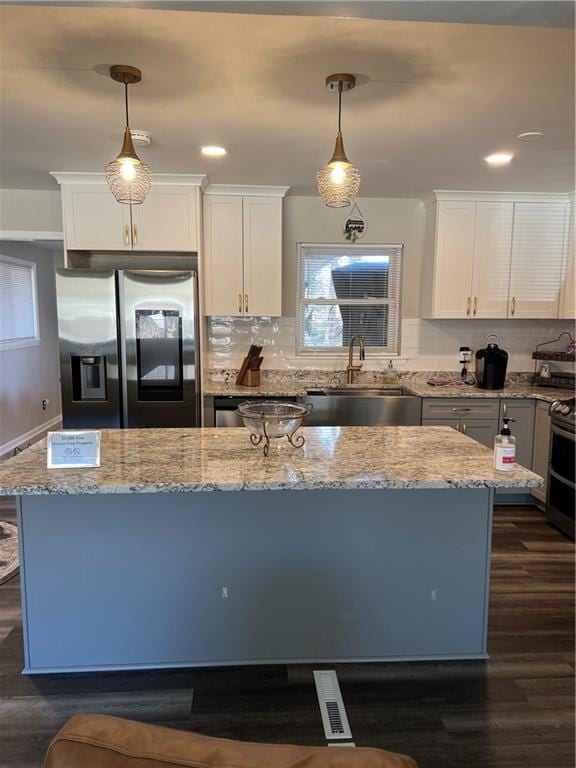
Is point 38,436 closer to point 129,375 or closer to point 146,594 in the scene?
point 129,375

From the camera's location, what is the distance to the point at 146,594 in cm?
221

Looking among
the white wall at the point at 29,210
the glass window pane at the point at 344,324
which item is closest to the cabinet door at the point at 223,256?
the glass window pane at the point at 344,324

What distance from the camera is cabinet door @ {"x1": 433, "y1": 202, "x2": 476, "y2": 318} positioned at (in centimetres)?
429

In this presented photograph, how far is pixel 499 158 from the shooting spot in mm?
3303

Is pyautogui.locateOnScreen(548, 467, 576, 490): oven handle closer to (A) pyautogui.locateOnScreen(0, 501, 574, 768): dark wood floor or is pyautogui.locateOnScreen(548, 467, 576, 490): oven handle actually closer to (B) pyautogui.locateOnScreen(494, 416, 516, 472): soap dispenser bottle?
(A) pyautogui.locateOnScreen(0, 501, 574, 768): dark wood floor

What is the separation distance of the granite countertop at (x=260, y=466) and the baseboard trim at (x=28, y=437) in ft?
11.0

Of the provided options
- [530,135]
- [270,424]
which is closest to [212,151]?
[530,135]

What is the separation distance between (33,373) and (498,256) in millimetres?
5039

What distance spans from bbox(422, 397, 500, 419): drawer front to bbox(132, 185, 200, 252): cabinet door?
2.17m

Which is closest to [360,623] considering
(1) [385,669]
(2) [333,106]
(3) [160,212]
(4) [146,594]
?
(1) [385,669]

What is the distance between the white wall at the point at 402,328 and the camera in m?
4.57

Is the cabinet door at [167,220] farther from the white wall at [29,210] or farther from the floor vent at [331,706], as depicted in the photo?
the floor vent at [331,706]

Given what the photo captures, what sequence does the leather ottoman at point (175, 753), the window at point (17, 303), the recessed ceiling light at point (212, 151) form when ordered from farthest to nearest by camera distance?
1. the window at point (17, 303)
2. the recessed ceiling light at point (212, 151)
3. the leather ottoman at point (175, 753)

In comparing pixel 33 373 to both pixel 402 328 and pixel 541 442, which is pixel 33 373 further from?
pixel 541 442
